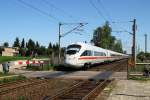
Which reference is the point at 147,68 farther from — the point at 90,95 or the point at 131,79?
the point at 90,95

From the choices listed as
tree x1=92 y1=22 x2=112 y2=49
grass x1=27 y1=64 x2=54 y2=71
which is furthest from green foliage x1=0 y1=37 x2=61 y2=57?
grass x1=27 y1=64 x2=54 y2=71

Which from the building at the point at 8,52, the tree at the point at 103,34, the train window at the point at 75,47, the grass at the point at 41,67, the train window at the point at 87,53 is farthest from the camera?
the building at the point at 8,52

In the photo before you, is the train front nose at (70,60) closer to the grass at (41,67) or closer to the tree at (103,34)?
the grass at (41,67)

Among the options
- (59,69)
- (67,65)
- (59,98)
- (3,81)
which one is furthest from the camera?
→ (59,69)

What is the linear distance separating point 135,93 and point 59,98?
387cm

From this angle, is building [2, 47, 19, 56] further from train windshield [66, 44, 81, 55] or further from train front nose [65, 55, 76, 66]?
train front nose [65, 55, 76, 66]

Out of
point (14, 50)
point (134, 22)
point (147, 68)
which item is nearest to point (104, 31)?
point (14, 50)

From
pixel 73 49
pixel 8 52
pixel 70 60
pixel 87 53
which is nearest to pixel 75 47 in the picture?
pixel 73 49

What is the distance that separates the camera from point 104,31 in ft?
406

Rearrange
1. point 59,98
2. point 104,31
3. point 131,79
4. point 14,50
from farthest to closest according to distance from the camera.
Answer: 1. point 14,50
2. point 104,31
3. point 131,79
4. point 59,98

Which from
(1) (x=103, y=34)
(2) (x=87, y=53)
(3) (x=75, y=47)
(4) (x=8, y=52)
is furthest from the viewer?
(4) (x=8, y=52)

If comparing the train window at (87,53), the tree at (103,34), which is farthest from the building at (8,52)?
the train window at (87,53)

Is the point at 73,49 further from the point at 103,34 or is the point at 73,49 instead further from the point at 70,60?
the point at 103,34

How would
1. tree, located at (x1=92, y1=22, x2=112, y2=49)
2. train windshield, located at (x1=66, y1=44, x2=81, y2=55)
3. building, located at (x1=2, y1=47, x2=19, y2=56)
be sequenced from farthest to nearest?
building, located at (x1=2, y1=47, x2=19, y2=56)
tree, located at (x1=92, y1=22, x2=112, y2=49)
train windshield, located at (x1=66, y1=44, x2=81, y2=55)
